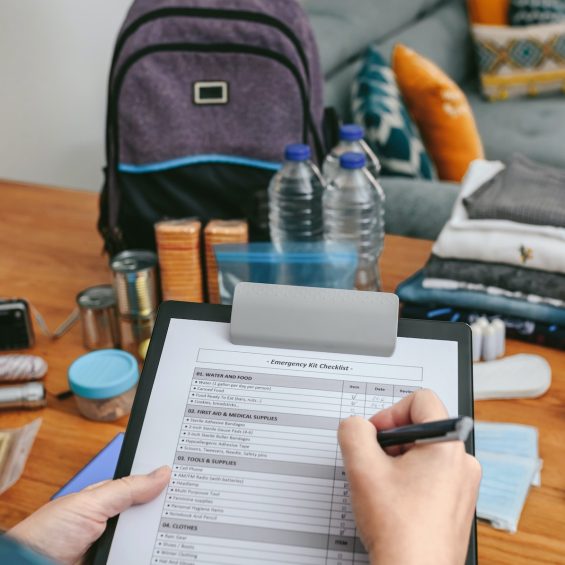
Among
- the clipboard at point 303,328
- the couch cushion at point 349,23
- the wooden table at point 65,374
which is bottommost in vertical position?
the couch cushion at point 349,23

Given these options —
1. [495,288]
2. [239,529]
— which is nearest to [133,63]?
[495,288]

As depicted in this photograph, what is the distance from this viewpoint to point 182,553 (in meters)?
0.63

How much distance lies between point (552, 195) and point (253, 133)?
1.60ft

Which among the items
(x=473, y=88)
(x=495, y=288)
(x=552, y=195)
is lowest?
(x=473, y=88)

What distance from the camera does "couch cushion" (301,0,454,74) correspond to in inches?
90.4

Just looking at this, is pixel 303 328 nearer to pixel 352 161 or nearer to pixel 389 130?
pixel 352 161

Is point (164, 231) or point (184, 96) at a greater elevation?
point (184, 96)

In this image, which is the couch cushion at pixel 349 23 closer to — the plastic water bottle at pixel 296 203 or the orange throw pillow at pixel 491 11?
the orange throw pillow at pixel 491 11

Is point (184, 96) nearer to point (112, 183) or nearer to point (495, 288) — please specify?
point (112, 183)

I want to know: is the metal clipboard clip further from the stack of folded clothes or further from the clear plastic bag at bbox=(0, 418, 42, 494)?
the stack of folded clothes

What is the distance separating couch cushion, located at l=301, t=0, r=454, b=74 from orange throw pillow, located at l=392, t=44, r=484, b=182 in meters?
0.19

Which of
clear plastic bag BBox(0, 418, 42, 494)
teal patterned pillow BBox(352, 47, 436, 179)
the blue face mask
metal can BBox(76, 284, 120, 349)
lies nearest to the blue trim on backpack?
metal can BBox(76, 284, 120, 349)

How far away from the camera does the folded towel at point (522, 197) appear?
3.79 feet

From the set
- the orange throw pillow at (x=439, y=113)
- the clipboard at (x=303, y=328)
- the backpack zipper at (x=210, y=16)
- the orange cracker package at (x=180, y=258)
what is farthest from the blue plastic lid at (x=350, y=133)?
the orange throw pillow at (x=439, y=113)
